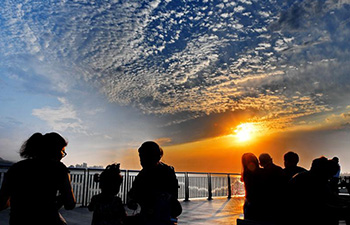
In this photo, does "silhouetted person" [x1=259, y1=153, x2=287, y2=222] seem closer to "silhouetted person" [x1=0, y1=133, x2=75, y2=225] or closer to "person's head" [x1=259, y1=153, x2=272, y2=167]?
"person's head" [x1=259, y1=153, x2=272, y2=167]

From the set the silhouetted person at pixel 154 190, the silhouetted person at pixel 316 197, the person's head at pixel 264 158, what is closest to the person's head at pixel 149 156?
the silhouetted person at pixel 154 190

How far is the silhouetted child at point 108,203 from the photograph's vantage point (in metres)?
3.13

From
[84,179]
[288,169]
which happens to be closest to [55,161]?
[288,169]

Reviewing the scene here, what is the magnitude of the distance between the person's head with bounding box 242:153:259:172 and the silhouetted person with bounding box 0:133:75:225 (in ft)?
10.0

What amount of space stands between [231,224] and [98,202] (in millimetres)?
6098

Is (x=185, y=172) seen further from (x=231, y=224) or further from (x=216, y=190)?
(x=231, y=224)

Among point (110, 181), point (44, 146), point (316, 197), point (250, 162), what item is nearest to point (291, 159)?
point (250, 162)

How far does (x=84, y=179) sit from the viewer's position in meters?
12.1

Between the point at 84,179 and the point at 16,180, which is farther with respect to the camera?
the point at 84,179

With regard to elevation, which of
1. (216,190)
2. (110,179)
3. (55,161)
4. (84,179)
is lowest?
(216,190)

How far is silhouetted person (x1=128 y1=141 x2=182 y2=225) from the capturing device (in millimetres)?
2715

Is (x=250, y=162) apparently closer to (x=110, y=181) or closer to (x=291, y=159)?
(x=291, y=159)

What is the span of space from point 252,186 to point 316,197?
1.35m

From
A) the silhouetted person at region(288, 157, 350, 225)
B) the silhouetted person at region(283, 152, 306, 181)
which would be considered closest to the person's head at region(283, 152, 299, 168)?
the silhouetted person at region(283, 152, 306, 181)
